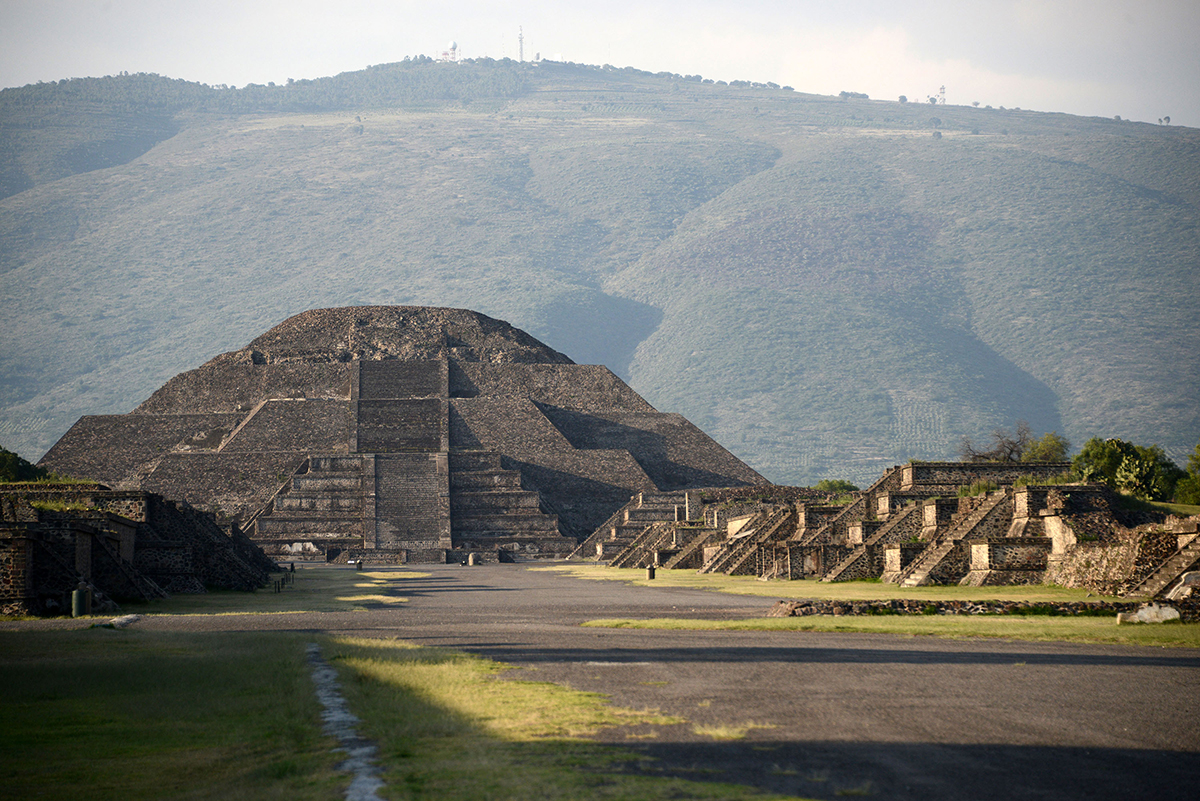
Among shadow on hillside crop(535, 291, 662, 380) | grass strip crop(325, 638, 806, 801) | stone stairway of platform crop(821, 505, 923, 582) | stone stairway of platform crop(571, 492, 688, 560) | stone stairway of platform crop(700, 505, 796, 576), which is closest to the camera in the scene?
grass strip crop(325, 638, 806, 801)

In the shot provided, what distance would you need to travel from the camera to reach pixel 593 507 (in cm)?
5888

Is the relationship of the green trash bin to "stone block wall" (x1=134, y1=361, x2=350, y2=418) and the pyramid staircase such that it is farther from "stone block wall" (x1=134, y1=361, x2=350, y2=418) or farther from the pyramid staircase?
"stone block wall" (x1=134, y1=361, x2=350, y2=418)

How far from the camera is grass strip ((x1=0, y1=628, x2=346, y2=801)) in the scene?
290 inches

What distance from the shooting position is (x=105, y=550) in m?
22.9

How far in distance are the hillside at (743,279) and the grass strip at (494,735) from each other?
111483 millimetres

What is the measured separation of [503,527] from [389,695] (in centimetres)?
4250

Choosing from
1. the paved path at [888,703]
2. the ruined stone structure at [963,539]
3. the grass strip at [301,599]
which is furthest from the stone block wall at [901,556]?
the paved path at [888,703]

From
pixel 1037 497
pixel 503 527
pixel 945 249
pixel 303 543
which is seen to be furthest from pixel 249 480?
pixel 945 249

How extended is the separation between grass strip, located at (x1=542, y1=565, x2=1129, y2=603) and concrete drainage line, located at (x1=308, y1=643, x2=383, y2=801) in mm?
10807

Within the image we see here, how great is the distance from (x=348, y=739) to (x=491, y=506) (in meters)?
45.6

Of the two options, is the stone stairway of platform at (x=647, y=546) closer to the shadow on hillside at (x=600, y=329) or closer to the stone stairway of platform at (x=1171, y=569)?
the stone stairway of platform at (x=1171, y=569)

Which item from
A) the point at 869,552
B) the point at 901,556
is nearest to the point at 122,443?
the point at 869,552

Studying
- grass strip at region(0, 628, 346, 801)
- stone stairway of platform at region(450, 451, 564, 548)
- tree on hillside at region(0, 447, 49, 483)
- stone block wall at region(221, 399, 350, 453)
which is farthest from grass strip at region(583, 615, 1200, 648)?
stone block wall at region(221, 399, 350, 453)

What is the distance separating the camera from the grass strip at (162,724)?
290 inches
